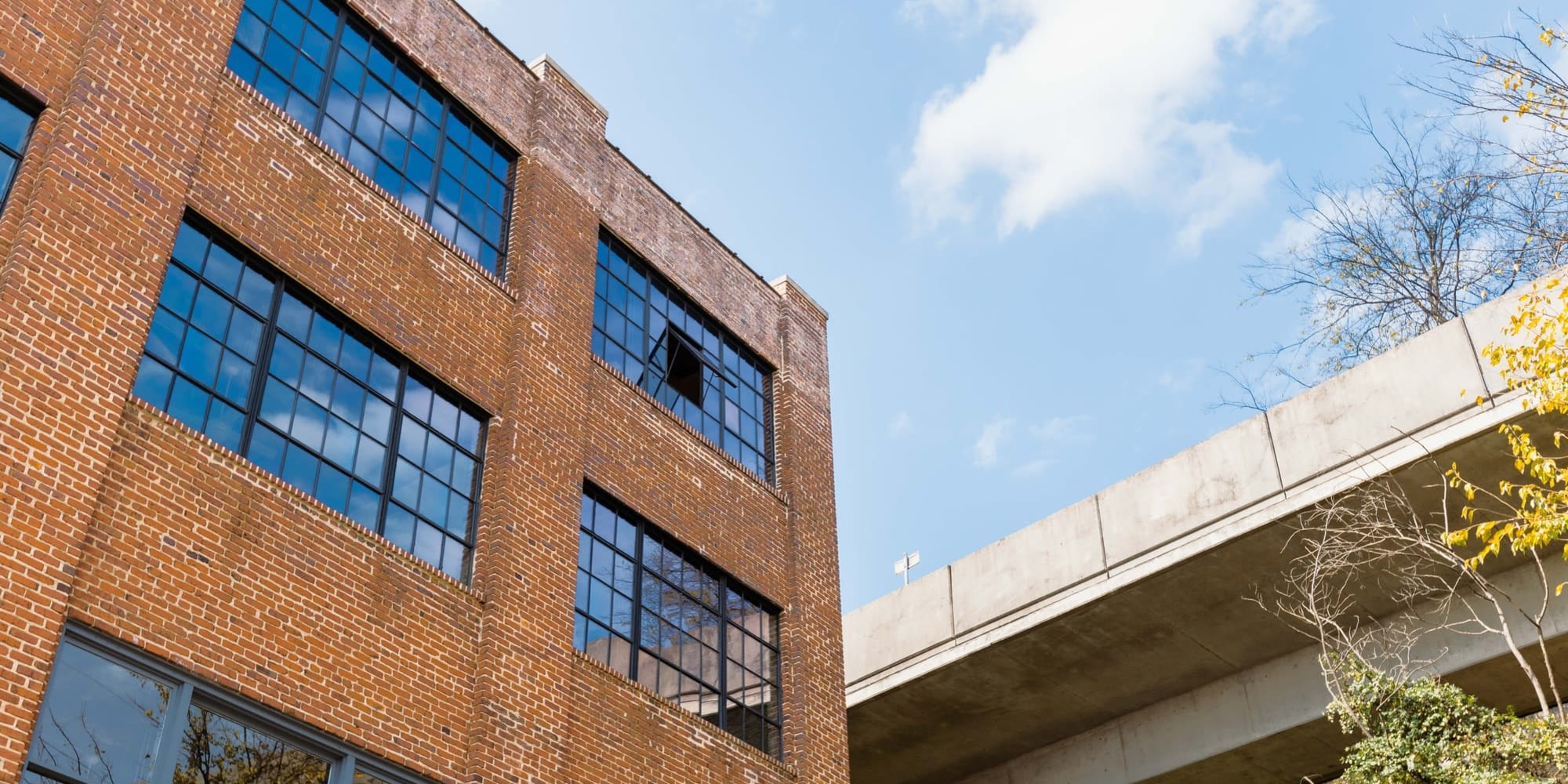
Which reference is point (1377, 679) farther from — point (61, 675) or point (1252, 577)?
point (61, 675)

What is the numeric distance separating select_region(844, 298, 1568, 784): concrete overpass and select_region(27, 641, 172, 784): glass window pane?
41.4ft

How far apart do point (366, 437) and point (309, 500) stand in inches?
45.0

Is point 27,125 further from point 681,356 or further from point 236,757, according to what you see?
point 681,356

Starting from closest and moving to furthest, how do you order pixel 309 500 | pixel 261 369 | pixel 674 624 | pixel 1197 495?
pixel 309 500, pixel 261 369, pixel 674 624, pixel 1197 495

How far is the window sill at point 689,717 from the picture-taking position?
14039mm

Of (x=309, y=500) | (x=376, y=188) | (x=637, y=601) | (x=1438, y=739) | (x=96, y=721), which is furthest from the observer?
(x=637, y=601)

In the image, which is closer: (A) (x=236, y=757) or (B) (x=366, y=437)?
(A) (x=236, y=757)

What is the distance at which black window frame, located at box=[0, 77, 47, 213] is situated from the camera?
35.0 ft

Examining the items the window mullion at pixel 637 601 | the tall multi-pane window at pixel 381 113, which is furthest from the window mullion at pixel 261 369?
the window mullion at pixel 637 601

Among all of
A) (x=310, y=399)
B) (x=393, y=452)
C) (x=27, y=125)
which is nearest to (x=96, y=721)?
(x=310, y=399)

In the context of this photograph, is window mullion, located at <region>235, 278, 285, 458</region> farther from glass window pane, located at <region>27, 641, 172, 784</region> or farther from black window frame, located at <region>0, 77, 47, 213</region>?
glass window pane, located at <region>27, 641, 172, 784</region>

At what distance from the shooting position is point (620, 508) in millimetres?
15578

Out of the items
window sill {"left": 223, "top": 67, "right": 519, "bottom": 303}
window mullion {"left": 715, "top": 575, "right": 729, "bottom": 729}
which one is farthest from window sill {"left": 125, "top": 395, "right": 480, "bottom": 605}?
window mullion {"left": 715, "top": 575, "right": 729, "bottom": 729}

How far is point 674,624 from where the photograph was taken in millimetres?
15539
